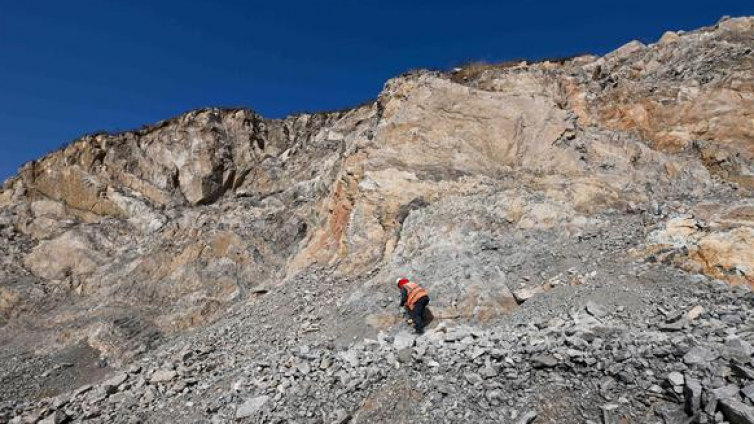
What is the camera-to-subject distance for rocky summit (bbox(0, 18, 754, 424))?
6.71 meters

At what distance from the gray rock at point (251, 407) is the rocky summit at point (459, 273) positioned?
0.11 ft

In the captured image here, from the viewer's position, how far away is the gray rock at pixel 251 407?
756 cm

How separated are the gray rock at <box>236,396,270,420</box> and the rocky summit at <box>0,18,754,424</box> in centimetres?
3

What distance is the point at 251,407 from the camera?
7.65m

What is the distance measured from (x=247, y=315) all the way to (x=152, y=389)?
3006 millimetres

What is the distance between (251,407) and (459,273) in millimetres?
4761

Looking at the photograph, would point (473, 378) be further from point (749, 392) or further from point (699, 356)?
point (749, 392)

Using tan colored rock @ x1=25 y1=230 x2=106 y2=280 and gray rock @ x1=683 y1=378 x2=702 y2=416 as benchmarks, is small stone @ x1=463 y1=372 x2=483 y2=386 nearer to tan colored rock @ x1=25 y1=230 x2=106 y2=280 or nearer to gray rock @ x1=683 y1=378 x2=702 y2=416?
gray rock @ x1=683 y1=378 x2=702 y2=416

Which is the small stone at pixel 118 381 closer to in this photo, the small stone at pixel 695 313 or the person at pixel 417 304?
the person at pixel 417 304

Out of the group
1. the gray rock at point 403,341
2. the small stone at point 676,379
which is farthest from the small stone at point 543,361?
the gray rock at point 403,341

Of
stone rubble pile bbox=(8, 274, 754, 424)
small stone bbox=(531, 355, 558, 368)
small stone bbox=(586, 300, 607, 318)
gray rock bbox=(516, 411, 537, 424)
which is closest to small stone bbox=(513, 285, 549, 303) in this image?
stone rubble pile bbox=(8, 274, 754, 424)

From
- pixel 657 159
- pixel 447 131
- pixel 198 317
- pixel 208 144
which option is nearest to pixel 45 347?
pixel 198 317

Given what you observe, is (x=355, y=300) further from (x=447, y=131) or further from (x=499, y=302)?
(x=447, y=131)

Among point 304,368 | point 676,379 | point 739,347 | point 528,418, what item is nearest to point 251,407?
point 304,368
